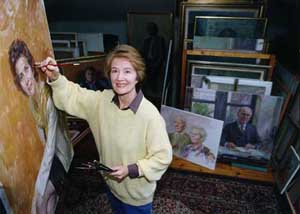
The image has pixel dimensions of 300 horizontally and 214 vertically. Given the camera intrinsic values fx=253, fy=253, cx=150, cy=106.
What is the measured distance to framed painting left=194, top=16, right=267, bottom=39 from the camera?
173cm

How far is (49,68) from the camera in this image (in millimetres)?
981

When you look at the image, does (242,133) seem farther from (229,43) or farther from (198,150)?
(229,43)

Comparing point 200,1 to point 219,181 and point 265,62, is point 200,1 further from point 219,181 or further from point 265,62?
point 219,181

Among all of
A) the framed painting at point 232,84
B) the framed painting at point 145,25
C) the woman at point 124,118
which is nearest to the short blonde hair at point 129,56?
the woman at point 124,118

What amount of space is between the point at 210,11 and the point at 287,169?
1.28 m

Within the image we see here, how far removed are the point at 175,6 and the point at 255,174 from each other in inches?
60.1

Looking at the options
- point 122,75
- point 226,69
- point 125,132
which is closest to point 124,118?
point 125,132

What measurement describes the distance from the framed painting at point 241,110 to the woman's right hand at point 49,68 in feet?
3.39

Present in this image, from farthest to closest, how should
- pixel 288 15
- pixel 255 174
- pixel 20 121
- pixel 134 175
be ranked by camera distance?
pixel 288 15 → pixel 255 174 → pixel 134 175 → pixel 20 121

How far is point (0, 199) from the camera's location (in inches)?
28.0

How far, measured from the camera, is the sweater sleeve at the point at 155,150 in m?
0.98

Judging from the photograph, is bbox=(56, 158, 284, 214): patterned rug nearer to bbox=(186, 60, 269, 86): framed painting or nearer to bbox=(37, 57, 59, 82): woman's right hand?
bbox=(186, 60, 269, 86): framed painting

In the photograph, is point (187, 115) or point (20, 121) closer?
point (20, 121)

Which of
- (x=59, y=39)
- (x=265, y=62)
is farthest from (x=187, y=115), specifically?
(x=59, y=39)
